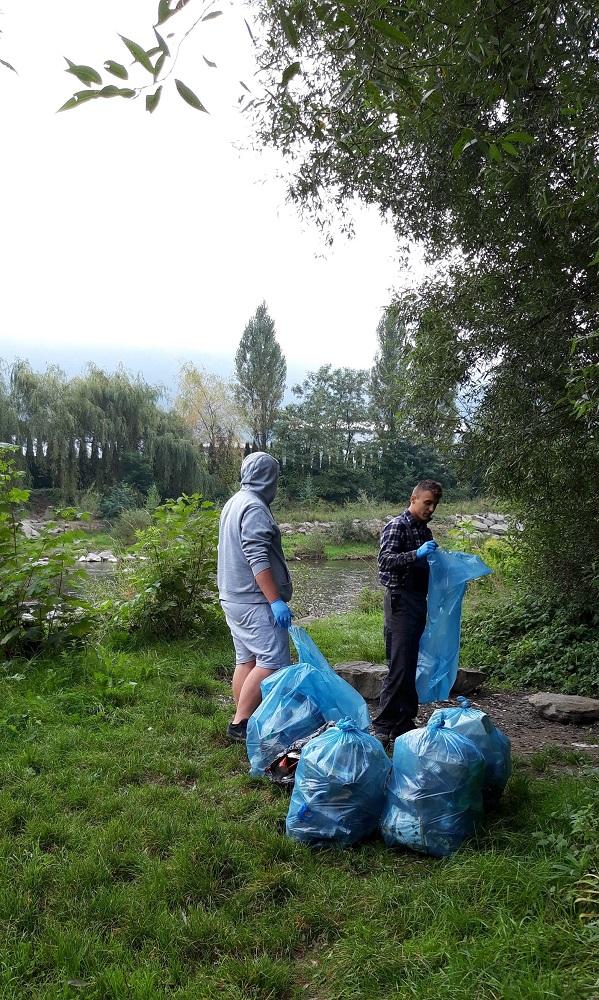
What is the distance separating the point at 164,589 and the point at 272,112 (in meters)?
3.95

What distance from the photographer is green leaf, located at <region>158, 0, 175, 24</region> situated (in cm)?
128

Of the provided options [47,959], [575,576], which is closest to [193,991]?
[47,959]

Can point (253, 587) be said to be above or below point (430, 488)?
below

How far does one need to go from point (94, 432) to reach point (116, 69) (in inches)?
840

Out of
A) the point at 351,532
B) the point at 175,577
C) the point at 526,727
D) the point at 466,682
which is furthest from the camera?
the point at 351,532

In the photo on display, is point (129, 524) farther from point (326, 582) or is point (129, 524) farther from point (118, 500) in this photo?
point (326, 582)

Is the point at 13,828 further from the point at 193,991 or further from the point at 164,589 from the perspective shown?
the point at 164,589

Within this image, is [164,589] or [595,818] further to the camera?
[164,589]

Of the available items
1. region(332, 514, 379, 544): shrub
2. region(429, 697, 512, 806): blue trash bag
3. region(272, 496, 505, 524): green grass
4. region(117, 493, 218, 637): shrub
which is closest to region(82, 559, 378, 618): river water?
region(332, 514, 379, 544): shrub

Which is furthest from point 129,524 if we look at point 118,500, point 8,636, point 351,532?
point 8,636

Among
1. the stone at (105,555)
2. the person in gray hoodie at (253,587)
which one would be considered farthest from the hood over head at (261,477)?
the stone at (105,555)

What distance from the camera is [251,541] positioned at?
348cm

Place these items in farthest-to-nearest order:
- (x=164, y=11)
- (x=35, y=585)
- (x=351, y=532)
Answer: (x=351, y=532) → (x=35, y=585) → (x=164, y=11)

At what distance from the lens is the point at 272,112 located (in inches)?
203
